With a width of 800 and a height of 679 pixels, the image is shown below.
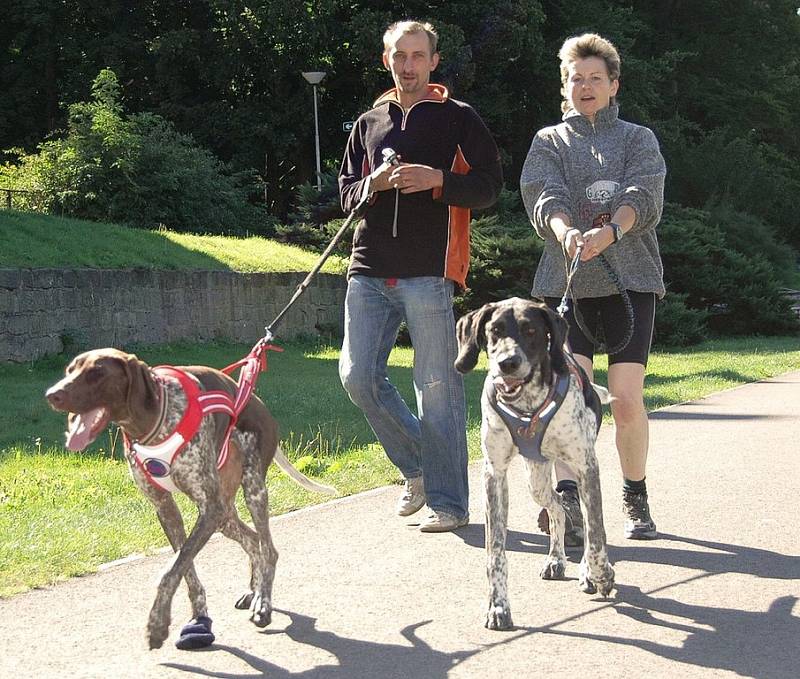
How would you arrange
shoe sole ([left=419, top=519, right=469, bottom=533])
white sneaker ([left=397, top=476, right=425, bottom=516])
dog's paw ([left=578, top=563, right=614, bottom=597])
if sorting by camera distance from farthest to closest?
1. white sneaker ([left=397, top=476, right=425, bottom=516])
2. shoe sole ([left=419, top=519, right=469, bottom=533])
3. dog's paw ([left=578, top=563, right=614, bottom=597])

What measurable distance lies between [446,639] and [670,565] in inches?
64.7

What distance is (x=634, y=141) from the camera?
21.4 feet

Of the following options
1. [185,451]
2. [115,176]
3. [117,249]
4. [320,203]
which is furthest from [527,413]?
[320,203]

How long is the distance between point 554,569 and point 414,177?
2.04 meters

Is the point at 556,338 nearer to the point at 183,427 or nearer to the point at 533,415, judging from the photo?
the point at 533,415

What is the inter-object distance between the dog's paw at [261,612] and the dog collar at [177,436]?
625mm

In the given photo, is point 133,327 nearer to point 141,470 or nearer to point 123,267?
point 123,267

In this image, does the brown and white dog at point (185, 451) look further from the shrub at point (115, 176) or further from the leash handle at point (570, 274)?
the shrub at point (115, 176)

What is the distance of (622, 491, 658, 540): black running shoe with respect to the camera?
6.73m

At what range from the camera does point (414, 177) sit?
21.0 feet

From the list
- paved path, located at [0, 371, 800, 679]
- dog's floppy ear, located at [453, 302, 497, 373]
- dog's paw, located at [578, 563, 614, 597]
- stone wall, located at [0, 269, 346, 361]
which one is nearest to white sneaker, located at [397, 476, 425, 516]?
paved path, located at [0, 371, 800, 679]

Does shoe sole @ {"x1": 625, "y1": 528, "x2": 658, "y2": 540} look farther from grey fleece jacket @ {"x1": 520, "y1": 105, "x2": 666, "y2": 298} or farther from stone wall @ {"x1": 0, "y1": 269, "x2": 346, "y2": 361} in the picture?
stone wall @ {"x1": 0, "y1": 269, "x2": 346, "y2": 361}

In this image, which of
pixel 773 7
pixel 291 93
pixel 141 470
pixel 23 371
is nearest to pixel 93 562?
pixel 141 470

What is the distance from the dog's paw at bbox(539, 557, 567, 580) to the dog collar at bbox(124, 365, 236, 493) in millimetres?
1806
